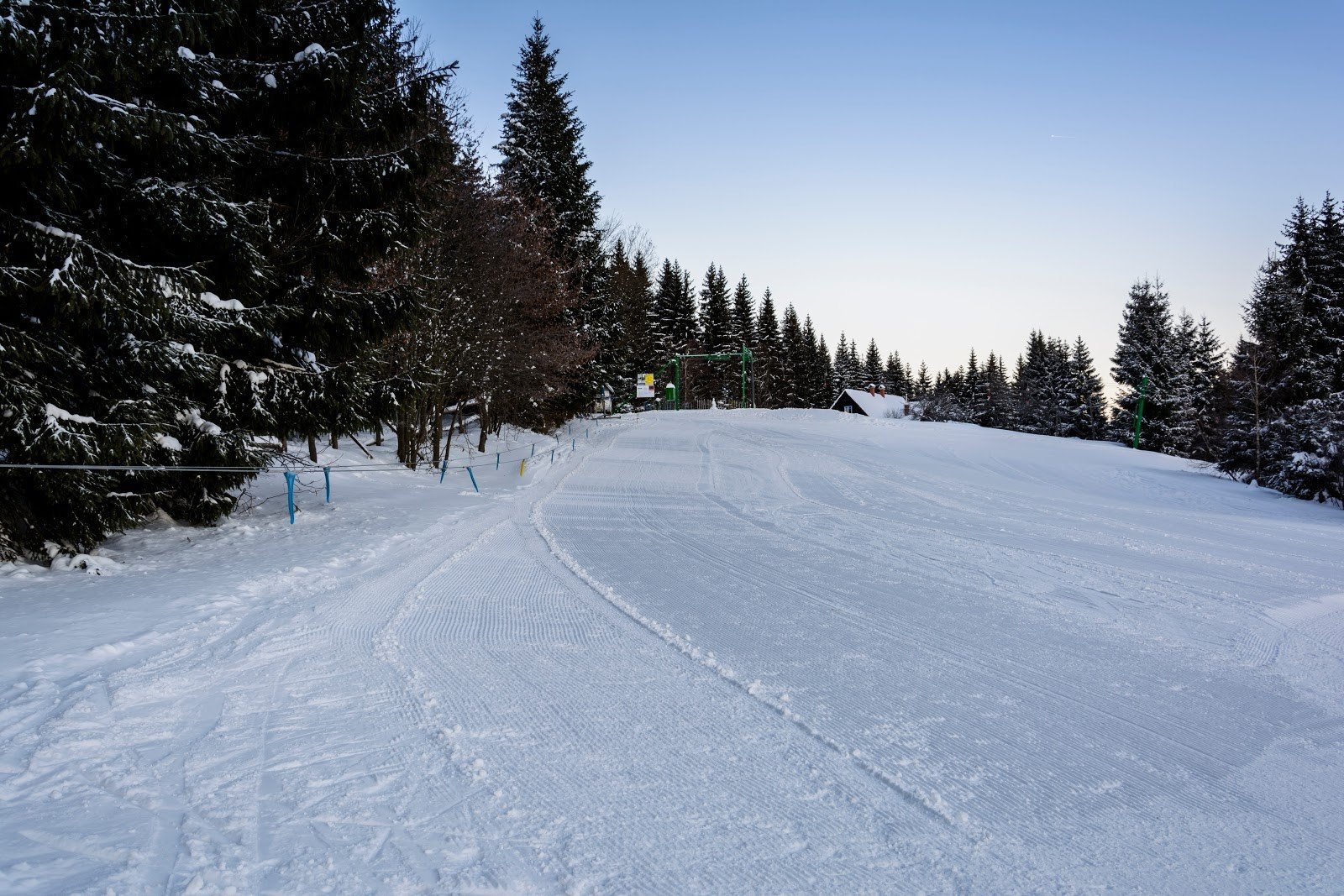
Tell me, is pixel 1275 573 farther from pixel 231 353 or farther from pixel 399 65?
pixel 399 65

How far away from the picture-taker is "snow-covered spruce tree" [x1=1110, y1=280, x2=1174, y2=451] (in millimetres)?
41031

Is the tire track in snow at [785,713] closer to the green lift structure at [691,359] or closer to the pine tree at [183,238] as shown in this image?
the pine tree at [183,238]

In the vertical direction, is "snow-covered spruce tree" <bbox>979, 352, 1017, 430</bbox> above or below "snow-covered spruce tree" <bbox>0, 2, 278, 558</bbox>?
above

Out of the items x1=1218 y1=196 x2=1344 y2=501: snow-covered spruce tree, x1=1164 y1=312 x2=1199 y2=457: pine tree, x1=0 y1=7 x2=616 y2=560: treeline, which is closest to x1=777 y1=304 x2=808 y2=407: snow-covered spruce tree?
x1=1164 y1=312 x2=1199 y2=457: pine tree

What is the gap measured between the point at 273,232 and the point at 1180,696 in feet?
37.0

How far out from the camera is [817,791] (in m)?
3.16

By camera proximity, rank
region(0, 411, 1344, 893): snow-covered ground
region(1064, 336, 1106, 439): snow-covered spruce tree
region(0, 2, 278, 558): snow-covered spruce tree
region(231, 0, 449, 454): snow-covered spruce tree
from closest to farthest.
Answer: region(0, 411, 1344, 893): snow-covered ground, region(0, 2, 278, 558): snow-covered spruce tree, region(231, 0, 449, 454): snow-covered spruce tree, region(1064, 336, 1106, 439): snow-covered spruce tree

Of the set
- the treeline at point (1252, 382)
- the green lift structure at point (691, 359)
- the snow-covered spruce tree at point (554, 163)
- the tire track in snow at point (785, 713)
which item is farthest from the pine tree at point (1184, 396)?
the tire track in snow at point (785, 713)

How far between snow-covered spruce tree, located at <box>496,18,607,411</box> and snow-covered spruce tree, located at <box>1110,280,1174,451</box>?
31.8 metres

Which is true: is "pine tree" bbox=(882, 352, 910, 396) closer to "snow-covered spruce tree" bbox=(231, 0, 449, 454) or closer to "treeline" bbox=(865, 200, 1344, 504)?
"treeline" bbox=(865, 200, 1344, 504)

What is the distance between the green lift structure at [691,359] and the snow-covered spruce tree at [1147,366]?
25130 mm

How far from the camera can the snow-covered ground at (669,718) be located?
2.70m

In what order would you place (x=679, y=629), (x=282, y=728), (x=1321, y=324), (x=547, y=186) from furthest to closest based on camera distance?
(x=547, y=186)
(x=1321, y=324)
(x=679, y=629)
(x=282, y=728)

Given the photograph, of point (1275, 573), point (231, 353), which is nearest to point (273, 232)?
point (231, 353)
